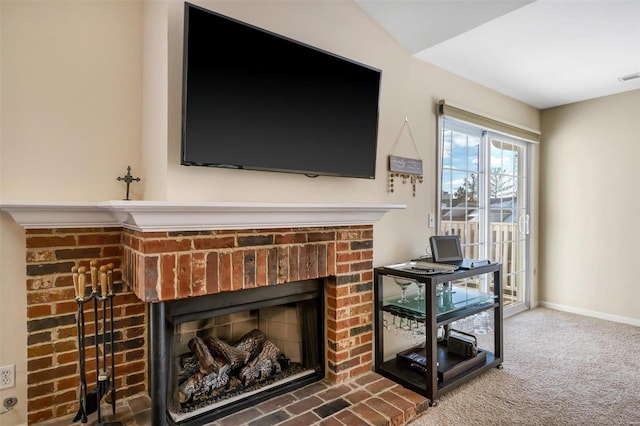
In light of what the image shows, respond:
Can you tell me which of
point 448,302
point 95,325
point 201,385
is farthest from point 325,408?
point 95,325

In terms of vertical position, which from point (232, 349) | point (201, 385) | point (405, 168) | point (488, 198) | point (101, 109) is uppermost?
point (101, 109)

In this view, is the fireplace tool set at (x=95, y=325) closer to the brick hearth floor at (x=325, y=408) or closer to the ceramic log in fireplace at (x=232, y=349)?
the brick hearth floor at (x=325, y=408)

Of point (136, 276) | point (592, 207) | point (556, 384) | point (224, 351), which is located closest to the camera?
point (136, 276)

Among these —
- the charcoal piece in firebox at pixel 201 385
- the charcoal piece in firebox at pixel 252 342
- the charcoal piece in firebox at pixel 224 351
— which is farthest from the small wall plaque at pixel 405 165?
the charcoal piece in firebox at pixel 201 385

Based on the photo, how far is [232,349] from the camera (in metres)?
2.04

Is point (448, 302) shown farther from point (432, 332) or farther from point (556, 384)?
point (556, 384)

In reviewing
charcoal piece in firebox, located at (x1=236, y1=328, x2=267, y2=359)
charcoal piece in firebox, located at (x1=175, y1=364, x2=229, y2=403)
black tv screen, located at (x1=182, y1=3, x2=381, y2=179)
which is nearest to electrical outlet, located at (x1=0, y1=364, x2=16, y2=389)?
charcoal piece in firebox, located at (x1=175, y1=364, x2=229, y2=403)

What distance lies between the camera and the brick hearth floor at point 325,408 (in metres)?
1.78

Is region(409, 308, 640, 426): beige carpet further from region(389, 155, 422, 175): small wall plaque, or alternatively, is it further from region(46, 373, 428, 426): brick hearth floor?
region(389, 155, 422, 175): small wall plaque

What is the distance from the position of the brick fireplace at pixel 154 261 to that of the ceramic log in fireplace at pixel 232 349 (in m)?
0.11

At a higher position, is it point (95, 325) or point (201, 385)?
point (95, 325)

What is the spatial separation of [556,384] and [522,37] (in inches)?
95.8

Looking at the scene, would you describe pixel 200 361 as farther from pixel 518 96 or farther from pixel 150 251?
pixel 518 96

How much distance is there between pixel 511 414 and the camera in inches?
80.1
